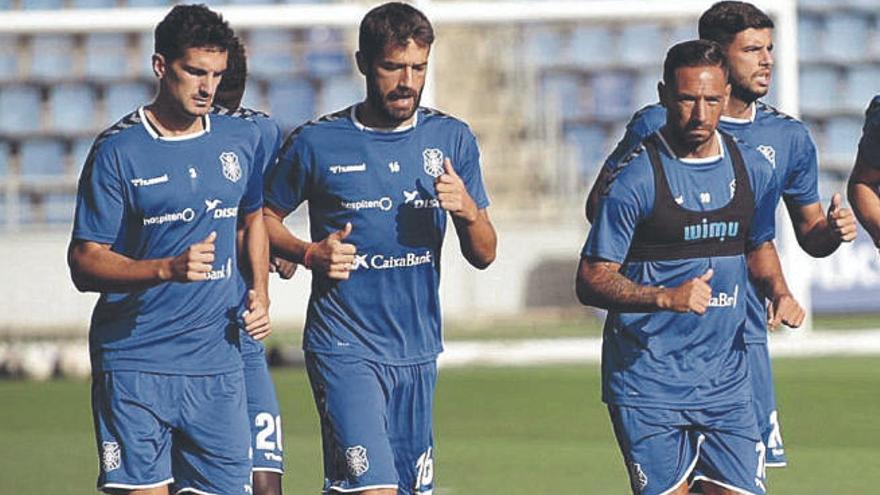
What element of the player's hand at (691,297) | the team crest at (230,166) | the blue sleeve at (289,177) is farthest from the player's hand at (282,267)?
the player's hand at (691,297)

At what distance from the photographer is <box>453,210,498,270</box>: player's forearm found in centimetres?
682

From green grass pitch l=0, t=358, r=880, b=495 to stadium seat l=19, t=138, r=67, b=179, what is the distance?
28.7ft

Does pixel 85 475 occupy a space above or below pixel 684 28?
below

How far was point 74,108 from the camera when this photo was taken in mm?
25438

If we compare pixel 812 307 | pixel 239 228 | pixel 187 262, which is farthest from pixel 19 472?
pixel 812 307

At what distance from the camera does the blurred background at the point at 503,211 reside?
11.8m

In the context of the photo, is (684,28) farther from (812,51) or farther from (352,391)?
(352,391)

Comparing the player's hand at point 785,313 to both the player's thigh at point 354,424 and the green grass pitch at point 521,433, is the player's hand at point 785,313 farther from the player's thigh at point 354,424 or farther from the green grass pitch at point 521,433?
the green grass pitch at point 521,433

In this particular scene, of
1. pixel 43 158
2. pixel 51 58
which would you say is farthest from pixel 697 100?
pixel 51 58

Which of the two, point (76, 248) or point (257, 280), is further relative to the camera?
point (257, 280)

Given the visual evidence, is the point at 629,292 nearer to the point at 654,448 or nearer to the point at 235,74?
the point at 654,448

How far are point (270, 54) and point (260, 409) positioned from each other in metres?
18.2

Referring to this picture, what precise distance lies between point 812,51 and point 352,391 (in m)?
20.3

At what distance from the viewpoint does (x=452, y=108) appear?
26328 millimetres
